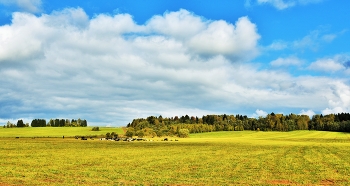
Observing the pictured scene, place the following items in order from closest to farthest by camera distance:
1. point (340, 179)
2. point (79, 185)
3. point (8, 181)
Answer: point (79, 185)
point (8, 181)
point (340, 179)

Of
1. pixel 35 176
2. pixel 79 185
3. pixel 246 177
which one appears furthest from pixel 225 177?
pixel 35 176

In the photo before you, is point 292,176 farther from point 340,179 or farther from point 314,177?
point 340,179

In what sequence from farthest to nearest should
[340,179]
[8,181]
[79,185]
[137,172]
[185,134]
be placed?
[185,134] → [137,172] → [340,179] → [8,181] → [79,185]

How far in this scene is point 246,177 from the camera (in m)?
30.3

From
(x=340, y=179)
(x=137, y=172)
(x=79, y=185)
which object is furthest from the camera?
(x=137, y=172)

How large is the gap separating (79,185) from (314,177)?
76.7ft

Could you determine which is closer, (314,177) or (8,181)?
(8,181)

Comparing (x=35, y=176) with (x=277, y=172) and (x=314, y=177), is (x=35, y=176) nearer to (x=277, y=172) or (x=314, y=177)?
(x=277, y=172)

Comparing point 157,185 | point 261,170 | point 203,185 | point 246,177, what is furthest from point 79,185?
point 261,170

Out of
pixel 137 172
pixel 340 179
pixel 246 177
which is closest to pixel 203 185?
pixel 246 177

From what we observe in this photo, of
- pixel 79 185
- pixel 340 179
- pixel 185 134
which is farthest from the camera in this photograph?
pixel 185 134

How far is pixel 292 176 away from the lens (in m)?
31.6

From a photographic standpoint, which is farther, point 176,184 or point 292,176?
point 292,176

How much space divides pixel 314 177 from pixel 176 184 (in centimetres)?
1511
